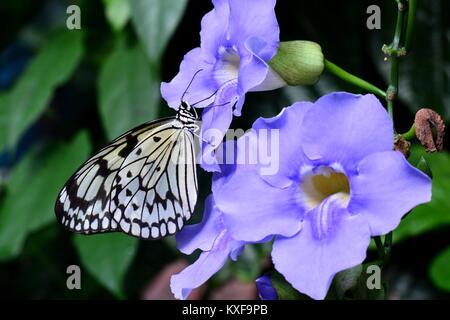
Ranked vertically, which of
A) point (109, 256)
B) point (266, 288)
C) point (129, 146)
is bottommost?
point (109, 256)

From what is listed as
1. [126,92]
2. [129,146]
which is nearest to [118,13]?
[126,92]

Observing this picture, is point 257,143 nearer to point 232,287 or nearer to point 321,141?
point 321,141

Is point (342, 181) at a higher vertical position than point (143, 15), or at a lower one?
lower

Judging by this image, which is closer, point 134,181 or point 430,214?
point 134,181

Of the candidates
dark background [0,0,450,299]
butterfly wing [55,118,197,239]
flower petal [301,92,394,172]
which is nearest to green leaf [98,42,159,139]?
dark background [0,0,450,299]

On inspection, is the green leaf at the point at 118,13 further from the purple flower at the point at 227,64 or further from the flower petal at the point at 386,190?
the flower petal at the point at 386,190

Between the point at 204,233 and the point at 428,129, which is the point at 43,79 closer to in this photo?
the point at 204,233

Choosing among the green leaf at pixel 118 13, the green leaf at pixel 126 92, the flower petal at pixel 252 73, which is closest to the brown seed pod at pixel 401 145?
the flower petal at pixel 252 73
